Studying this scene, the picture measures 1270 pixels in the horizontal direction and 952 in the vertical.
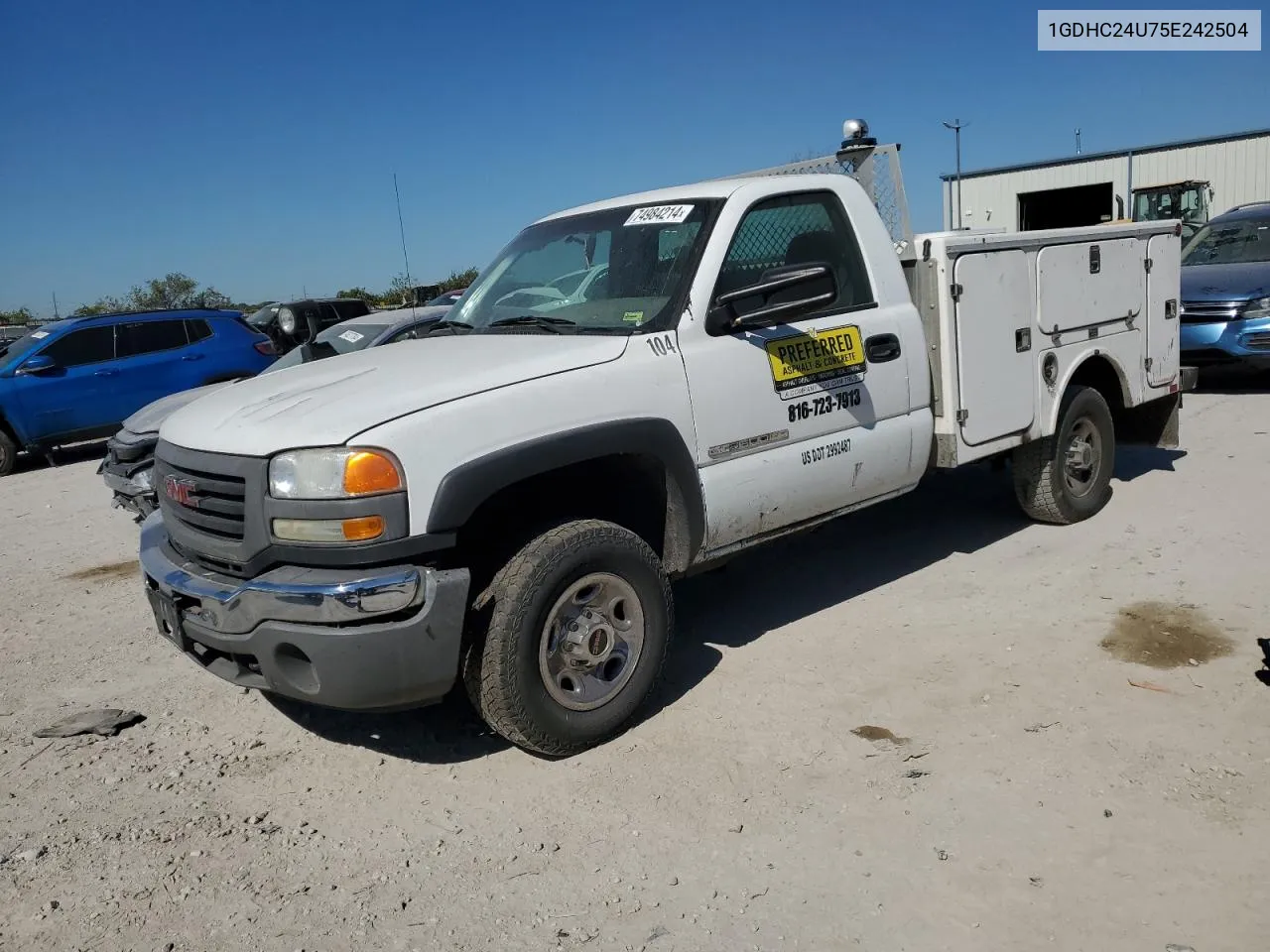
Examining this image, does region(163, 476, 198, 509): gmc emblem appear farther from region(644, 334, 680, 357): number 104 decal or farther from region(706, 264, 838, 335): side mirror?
region(706, 264, 838, 335): side mirror

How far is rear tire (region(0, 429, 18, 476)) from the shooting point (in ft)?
36.9

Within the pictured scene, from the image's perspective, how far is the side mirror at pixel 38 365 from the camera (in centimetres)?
1131

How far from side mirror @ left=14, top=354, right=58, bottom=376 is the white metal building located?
25.7 m

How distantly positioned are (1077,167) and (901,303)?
32.6m

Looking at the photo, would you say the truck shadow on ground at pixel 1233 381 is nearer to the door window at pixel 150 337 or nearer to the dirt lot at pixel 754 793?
the dirt lot at pixel 754 793

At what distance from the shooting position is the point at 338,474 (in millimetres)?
3049

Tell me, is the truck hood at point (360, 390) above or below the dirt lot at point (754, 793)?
above

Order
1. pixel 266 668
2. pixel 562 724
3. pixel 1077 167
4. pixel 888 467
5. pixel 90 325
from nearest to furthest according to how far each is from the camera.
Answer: pixel 266 668
pixel 562 724
pixel 888 467
pixel 90 325
pixel 1077 167

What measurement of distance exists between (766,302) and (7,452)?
34.4 ft

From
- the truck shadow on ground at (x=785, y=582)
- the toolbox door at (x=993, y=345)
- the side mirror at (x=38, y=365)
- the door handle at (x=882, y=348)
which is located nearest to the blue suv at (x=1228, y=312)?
the truck shadow on ground at (x=785, y=582)

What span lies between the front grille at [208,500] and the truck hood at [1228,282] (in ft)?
32.2

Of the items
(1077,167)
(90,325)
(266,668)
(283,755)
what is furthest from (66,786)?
(1077,167)

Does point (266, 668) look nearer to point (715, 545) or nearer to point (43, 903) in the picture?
point (43, 903)

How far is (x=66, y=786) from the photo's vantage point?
3605mm
